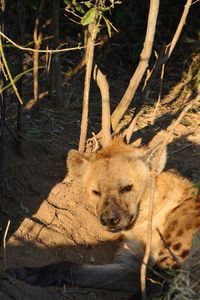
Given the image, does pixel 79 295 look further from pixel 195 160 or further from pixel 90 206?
pixel 195 160

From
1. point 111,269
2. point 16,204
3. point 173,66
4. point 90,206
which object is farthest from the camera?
point 173,66

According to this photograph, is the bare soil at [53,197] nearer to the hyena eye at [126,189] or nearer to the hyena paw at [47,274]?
the hyena paw at [47,274]

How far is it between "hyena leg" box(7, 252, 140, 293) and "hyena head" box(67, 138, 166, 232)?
282mm

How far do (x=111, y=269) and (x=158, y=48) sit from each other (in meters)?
4.07

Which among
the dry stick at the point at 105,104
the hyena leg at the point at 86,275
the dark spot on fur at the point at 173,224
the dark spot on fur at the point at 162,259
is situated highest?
the dry stick at the point at 105,104

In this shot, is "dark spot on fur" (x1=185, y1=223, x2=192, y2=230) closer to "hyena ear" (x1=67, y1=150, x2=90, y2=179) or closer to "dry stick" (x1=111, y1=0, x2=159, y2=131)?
"hyena ear" (x1=67, y1=150, x2=90, y2=179)

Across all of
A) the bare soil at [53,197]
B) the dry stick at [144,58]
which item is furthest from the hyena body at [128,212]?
the dry stick at [144,58]

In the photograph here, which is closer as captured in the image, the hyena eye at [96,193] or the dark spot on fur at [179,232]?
the dark spot on fur at [179,232]

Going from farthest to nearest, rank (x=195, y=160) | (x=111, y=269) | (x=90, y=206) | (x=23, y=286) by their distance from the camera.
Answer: (x=195, y=160) → (x=90, y=206) → (x=111, y=269) → (x=23, y=286)

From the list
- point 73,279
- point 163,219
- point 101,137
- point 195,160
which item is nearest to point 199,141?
point 195,160

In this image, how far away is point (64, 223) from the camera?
198 inches

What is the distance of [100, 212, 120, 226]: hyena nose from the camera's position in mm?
4449

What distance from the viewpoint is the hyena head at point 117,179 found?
4547 mm

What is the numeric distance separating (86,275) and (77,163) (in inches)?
34.7
